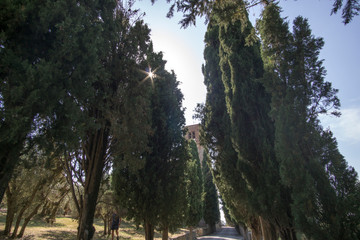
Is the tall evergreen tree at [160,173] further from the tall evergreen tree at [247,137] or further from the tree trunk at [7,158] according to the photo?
the tree trunk at [7,158]

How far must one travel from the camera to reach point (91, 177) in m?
6.20

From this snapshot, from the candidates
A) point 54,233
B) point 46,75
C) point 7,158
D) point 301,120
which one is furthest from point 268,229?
point 54,233

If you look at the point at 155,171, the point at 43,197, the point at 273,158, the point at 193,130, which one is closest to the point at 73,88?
the point at 155,171

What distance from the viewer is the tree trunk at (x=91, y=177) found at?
5.68m

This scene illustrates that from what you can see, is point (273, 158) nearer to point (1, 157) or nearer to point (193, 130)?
point (1, 157)

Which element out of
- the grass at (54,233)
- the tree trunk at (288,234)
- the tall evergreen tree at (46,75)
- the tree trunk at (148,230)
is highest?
the tall evergreen tree at (46,75)

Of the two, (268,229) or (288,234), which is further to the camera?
(268,229)

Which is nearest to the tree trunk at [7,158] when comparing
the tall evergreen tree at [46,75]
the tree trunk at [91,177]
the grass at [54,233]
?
the tall evergreen tree at [46,75]

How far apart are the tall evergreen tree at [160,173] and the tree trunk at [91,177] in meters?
0.89

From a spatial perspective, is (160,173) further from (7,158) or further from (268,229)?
(7,158)

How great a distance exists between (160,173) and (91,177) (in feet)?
9.84

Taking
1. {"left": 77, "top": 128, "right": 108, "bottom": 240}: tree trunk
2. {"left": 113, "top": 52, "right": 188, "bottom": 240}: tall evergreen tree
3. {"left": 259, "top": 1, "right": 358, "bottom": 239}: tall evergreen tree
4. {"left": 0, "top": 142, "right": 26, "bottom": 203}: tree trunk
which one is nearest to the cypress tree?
{"left": 259, "top": 1, "right": 358, "bottom": 239}: tall evergreen tree

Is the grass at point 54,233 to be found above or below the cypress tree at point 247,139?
below

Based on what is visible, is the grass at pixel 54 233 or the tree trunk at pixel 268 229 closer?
the tree trunk at pixel 268 229
